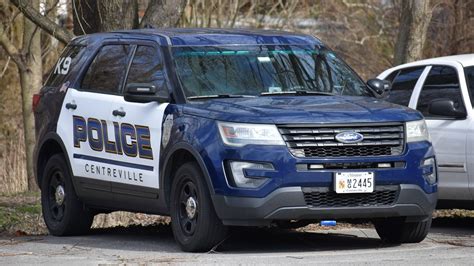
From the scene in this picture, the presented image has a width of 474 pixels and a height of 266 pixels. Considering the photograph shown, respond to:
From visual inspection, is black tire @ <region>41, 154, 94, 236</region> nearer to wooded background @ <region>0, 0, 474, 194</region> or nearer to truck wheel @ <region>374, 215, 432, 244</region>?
truck wheel @ <region>374, 215, 432, 244</region>

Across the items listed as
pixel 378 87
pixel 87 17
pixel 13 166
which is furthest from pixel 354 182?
pixel 13 166

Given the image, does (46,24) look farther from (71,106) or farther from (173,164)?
(173,164)

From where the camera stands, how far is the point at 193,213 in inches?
392

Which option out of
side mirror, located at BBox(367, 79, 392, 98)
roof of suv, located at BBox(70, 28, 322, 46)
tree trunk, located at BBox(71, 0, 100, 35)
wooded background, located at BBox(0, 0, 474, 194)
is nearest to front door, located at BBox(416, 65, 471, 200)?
side mirror, located at BBox(367, 79, 392, 98)

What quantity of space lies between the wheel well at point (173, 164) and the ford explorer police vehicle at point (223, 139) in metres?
0.01

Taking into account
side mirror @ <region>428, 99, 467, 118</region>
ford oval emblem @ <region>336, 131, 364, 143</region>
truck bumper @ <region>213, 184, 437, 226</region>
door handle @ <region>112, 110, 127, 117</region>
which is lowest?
truck bumper @ <region>213, 184, 437, 226</region>

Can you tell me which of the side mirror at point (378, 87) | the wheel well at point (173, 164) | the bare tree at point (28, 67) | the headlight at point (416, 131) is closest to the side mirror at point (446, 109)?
the side mirror at point (378, 87)

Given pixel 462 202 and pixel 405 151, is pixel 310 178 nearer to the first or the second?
pixel 405 151

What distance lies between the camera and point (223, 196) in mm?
9531

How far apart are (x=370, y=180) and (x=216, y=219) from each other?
3.88 feet

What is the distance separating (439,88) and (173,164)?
3169mm

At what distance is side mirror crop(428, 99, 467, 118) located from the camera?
11617mm

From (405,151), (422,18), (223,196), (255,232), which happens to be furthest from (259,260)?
(422,18)

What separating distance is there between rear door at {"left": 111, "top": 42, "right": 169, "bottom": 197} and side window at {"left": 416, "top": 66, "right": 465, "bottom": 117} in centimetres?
275
